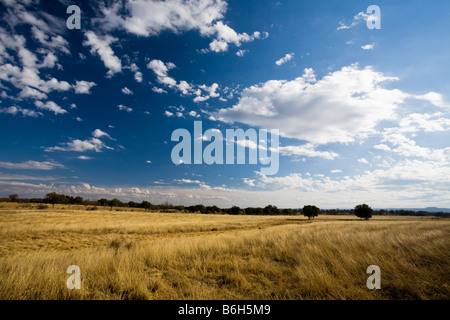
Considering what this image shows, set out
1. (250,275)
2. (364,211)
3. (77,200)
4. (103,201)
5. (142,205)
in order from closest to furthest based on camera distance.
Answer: (250,275), (364,211), (77,200), (103,201), (142,205)

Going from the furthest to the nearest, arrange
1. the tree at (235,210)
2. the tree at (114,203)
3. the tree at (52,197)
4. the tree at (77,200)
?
1. the tree at (235,210)
2. the tree at (114,203)
3. the tree at (77,200)
4. the tree at (52,197)

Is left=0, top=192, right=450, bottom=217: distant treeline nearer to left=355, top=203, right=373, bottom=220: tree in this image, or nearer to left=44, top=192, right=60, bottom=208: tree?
left=44, top=192, right=60, bottom=208: tree

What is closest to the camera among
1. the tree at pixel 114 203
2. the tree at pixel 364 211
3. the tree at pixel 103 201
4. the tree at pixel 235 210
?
the tree at pixel 364 211

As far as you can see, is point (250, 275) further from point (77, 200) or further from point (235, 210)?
point (77, 200)

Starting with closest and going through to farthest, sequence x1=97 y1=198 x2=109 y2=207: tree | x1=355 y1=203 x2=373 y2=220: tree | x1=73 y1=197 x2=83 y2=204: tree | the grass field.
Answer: the grass field, x1=355 y1=203 x2=373 y2=220: tree, x1=73 y1=197 x2=83 y2=204: tree, x1=97 y1=198 x2=109 y2=207: tree

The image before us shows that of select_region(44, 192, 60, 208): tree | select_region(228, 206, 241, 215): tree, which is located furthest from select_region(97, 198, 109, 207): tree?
select_region(228, 206, 241, 215): tree

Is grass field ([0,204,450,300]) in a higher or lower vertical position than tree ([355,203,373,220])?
higher

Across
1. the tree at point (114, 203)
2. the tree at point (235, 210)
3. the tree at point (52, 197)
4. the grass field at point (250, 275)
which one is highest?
the grass field at point (250, 275)

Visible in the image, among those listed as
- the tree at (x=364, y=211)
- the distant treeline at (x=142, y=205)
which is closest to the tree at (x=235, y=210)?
the distant treeline at (x=142, y=205)

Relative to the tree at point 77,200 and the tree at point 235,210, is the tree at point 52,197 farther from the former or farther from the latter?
the tree at point 235,210

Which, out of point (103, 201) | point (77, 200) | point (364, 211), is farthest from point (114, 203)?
point (364, 211)
